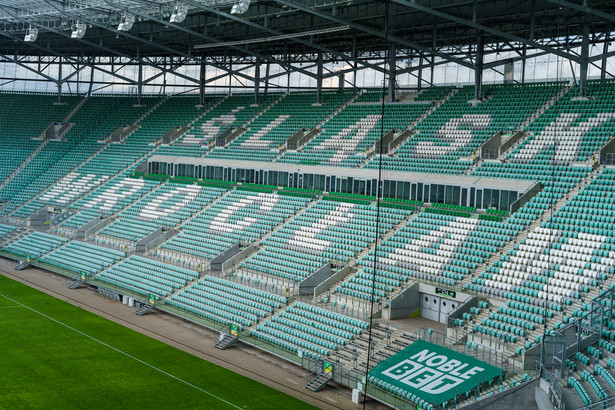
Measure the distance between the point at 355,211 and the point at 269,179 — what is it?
28.1ft

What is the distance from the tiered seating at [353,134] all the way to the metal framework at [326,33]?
2.27 metres

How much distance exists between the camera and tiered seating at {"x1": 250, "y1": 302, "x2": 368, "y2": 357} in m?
25.4

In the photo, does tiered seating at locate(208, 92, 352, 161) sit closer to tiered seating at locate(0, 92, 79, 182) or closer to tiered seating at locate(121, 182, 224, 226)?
tiered seating at locate(121, 182, 224, 226)

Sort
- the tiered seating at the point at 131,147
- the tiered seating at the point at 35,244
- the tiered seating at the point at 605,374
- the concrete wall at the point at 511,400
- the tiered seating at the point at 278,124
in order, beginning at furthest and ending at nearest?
the tiered seating at the point at 131,147 < the tiered seating at the point at 278,124 < the tiered seating at the point at 35,244 < the concrete wall at the point at 511,400 < the tiered seating at the point at 605,374

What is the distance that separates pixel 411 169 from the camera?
35.1m

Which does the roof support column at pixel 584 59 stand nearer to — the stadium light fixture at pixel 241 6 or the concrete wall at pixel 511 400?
the stadium light fixture at pixel 241 6

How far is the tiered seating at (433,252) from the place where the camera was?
2761 centimetres

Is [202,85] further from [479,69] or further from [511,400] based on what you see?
[511,400]

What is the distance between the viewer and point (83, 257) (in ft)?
131

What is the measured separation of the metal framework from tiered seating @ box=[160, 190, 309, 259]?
360 inches

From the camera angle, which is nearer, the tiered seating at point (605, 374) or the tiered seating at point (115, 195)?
the tiered seating at point (605, 374)

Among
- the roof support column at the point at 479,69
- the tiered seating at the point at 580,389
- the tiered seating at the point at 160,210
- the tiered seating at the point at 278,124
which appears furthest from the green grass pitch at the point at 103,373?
the roof support column at the point at 479,69

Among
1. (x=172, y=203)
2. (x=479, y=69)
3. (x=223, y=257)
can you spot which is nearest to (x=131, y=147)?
(x=172, y=203)

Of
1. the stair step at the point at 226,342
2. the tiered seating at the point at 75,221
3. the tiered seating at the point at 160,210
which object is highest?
the tiered seating at the point at 160,210
